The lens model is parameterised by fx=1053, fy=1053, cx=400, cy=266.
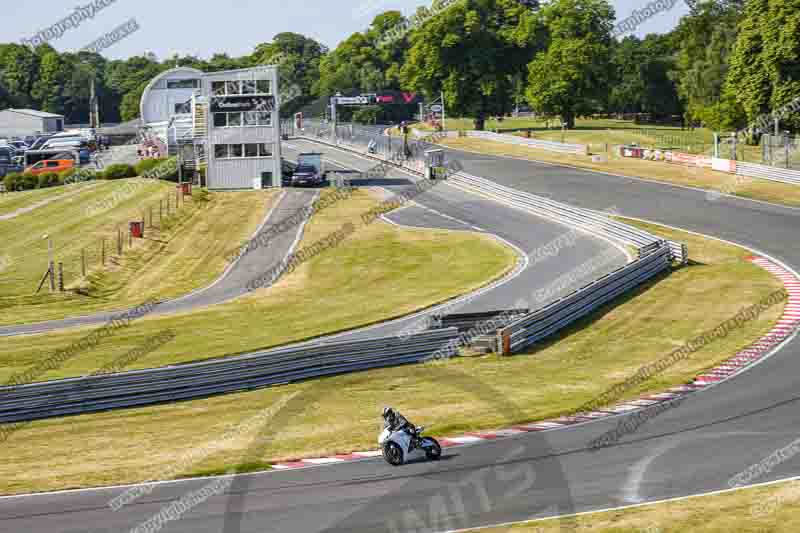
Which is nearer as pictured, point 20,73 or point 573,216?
point 573,216

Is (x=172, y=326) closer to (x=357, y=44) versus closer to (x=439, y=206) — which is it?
(x=439, y=206)

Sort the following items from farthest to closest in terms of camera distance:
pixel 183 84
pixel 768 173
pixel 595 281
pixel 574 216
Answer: pixel 183 84
pixel 768 173
pixel 574 216
pixel 595 281

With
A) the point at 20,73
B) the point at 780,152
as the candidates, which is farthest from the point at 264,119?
the point at 20,73

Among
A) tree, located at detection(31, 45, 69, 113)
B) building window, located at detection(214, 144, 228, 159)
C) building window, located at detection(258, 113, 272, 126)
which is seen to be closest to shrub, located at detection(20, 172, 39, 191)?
building window, located at detection(214, 144, 228, 159)

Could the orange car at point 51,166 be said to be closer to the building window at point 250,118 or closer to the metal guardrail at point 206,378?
the building window at point 250,118

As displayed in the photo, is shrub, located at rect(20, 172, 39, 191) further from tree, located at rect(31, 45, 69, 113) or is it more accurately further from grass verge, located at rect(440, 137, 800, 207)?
tree, located at rect(31, 45, 69, 113)

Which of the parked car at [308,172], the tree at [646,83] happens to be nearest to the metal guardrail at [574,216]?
the parked car at [308,172]

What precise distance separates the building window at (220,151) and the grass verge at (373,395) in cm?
3000

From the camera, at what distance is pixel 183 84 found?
10856cm

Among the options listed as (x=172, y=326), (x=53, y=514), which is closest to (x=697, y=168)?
(x=172, y=326)

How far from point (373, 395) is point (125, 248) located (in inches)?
1348

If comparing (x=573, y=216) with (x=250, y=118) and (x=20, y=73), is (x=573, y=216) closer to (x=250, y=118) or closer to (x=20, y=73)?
(x=250, y=118)

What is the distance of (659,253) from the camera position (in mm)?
40438

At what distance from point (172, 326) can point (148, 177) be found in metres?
43.0
